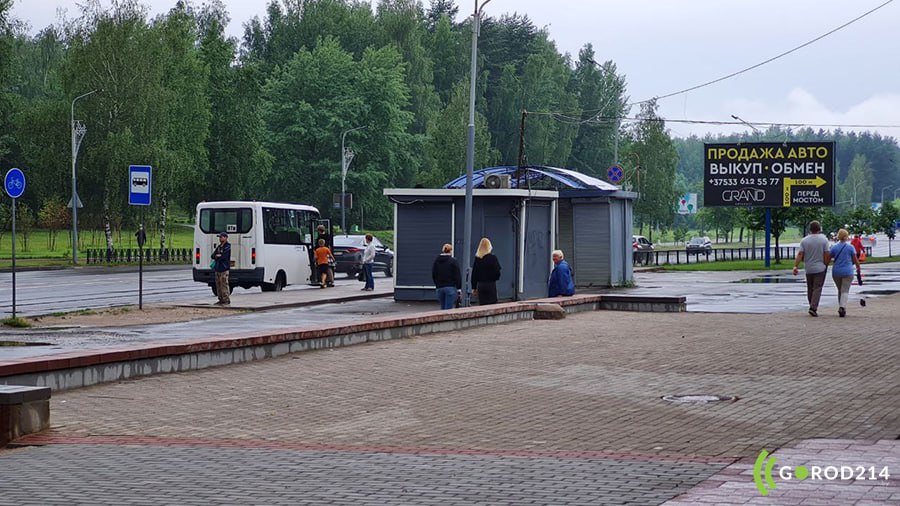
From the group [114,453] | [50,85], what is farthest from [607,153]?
[114,453]

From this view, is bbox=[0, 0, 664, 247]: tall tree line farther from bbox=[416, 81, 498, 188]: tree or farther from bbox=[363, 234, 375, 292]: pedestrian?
bbox=[363, 234, 375, 292]: pedestrian

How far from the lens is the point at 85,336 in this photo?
20250 mm

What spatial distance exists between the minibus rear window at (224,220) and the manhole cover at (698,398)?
25072mm

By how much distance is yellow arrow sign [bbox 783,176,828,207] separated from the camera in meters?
58.9

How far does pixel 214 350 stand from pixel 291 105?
7636 cm

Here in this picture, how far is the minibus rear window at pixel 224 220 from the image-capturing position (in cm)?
3597

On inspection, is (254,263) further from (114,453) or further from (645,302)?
(114,453)

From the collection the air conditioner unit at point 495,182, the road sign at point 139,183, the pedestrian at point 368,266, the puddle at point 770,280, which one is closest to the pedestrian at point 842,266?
the air conditioner unit at point 495,182

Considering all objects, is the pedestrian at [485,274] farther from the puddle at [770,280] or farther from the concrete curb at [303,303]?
the puddle at [770,280]

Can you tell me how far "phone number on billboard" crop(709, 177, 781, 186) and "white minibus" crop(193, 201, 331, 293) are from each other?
2786cm

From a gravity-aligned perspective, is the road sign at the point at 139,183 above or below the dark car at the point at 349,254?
above

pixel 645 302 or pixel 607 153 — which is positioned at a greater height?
pixel 607 153

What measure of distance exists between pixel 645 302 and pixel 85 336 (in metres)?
11.1

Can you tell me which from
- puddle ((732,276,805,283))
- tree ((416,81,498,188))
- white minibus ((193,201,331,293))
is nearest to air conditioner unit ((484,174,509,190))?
white minibus ((193,201,331,293))
